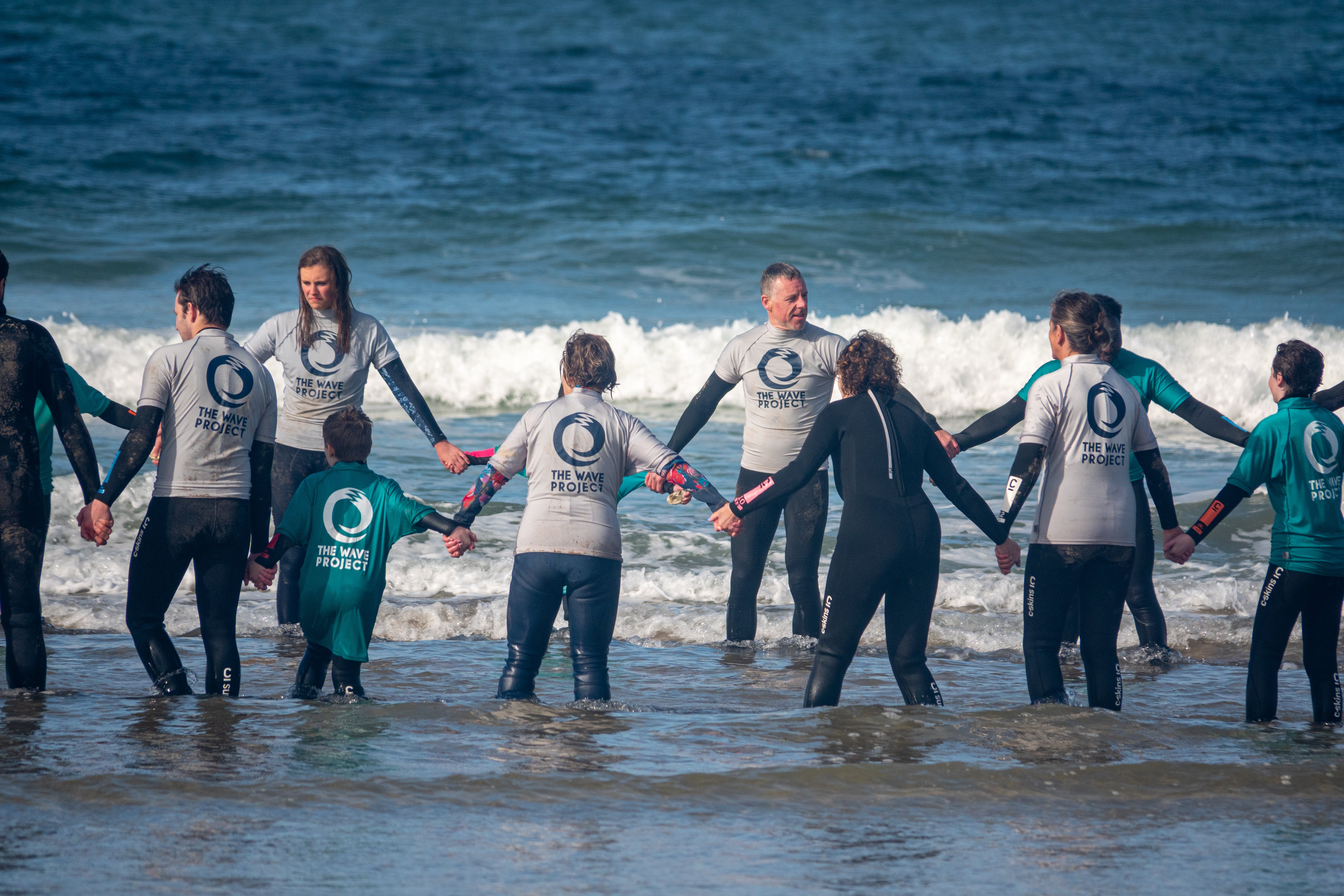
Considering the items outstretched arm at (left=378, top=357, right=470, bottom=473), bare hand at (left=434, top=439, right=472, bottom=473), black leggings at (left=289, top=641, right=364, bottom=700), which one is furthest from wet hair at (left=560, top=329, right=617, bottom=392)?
black leggings at (left=289, top=641, right=364, bottom=700)

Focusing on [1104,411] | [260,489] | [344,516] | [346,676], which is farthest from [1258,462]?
[260,489]

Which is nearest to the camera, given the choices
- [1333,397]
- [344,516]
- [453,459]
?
[344,516]

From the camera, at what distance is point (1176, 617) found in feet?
25.6

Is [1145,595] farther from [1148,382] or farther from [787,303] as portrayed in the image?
[787,303]

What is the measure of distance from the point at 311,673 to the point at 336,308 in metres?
2.13

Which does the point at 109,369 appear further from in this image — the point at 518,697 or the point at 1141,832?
the point at 1141,832

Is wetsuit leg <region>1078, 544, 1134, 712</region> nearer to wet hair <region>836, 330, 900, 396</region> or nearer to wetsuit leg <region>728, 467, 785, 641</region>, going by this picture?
wet hair <region>836, 330, 900, 396</region>

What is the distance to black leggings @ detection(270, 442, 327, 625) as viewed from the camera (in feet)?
22.1

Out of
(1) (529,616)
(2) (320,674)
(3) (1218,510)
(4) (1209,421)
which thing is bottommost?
(2) (320,674)

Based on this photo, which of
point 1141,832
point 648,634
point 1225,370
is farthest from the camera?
point 1225,370

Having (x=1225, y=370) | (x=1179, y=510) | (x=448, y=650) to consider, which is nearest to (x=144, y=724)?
(x=448, y=650)

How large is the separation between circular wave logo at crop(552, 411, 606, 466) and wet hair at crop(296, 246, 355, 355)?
182cm

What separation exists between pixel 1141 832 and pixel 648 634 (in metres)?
4.03

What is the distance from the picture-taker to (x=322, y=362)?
260 inches
